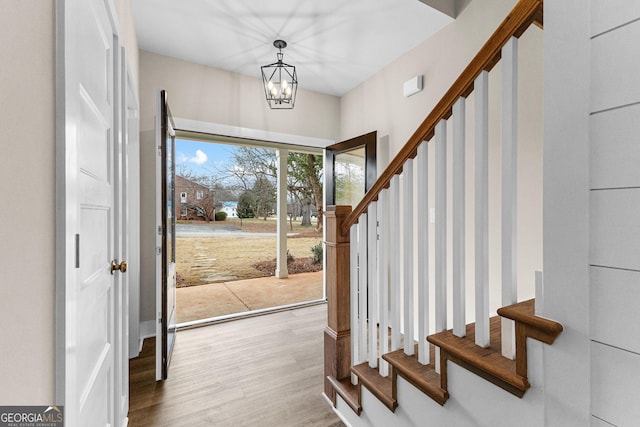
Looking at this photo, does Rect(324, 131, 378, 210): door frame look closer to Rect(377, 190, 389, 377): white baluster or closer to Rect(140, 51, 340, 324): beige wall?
Rect(140, 51, 340, 324): beige wall

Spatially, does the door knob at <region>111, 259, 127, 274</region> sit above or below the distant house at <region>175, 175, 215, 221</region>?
below

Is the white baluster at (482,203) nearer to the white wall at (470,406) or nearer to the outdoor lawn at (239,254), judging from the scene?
the white wall at (470,406)

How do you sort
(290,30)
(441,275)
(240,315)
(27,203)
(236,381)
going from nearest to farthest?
1. (27,203)
2. (441,275)
3. (236,381)
4. (290,30)
5. (240,315)

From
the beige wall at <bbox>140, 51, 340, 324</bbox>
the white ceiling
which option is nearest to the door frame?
the beige wall at <bbox>140, 51, 340, 324</bbox>

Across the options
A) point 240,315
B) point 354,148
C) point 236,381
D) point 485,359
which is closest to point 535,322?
point 485,359

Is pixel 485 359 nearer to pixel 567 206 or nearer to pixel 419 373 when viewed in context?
pixel 419 373

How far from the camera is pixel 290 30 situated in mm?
2420

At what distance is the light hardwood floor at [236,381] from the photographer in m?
1.70

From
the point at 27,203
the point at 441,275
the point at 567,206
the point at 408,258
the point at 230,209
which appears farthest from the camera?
the point at 230,209

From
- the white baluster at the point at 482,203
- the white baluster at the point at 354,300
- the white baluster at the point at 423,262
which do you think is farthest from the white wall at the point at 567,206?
the white baluster at the point at 354,300

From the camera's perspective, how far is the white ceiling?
7.09 ft

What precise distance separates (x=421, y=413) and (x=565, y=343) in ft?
2.26

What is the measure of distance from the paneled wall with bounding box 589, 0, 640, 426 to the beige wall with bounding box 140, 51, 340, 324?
293 centimetres

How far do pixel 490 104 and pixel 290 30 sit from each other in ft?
5.65
